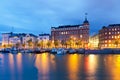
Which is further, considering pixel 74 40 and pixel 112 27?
pixel 74 40

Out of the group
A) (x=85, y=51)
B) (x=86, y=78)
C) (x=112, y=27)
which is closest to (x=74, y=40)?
(x=112, y=27)

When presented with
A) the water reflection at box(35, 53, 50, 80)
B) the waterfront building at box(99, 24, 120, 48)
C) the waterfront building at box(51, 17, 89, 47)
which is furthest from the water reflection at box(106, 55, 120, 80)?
the waterfront building at box(51, 17, 89, 47)

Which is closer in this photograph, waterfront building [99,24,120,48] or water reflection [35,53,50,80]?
water reflection [35,53,50,80]

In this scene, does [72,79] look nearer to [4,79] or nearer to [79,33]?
[4,79]

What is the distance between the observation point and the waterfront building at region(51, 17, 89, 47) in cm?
15512

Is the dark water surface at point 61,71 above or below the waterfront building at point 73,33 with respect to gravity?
below

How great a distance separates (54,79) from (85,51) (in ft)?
283

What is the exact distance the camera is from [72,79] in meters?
32.3

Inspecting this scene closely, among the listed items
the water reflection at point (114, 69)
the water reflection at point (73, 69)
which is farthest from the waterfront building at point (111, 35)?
the water reflection at point (73, 69)

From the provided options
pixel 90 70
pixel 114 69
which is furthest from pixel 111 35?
pixel 90 70

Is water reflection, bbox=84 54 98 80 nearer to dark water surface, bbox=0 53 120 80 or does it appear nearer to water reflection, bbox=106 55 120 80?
dark water surface, bbox=0 53 120 80

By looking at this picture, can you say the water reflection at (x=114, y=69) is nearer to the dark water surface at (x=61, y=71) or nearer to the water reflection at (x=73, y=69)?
the dark water surface at (x=61, y=71)

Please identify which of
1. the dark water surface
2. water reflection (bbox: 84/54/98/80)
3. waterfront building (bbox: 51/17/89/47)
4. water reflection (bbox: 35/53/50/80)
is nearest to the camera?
water reflection (bbox: 84/54/98/80)

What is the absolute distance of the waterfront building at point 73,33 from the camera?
509ft
